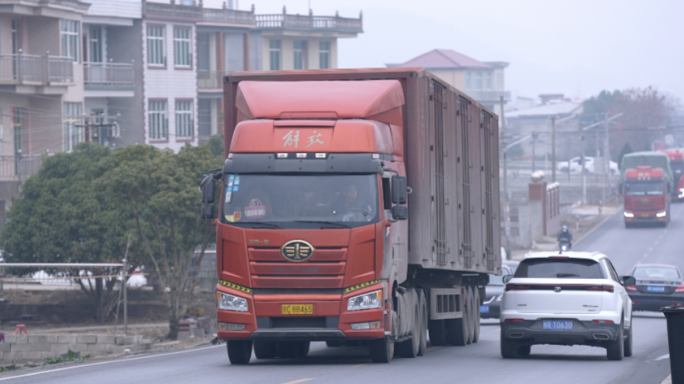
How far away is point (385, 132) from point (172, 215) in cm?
1730

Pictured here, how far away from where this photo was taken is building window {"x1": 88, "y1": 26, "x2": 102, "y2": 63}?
163 feet

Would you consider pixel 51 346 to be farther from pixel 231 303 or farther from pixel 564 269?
pixel 564 269

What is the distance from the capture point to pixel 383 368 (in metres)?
14.1

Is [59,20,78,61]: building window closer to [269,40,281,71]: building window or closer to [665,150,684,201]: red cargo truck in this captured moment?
→ [269,40,281,71]: building window

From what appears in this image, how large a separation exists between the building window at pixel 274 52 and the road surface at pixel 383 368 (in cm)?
4841

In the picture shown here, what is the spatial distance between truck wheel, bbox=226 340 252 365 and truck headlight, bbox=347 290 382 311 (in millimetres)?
1922

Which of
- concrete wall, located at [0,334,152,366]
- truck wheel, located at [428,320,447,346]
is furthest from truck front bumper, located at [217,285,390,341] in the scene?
concrete wall, located at [0,334,152,366]

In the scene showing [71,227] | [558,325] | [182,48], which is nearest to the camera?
[558,325]

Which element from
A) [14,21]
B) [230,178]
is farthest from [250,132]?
[14,21]

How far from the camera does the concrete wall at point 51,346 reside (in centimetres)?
2543

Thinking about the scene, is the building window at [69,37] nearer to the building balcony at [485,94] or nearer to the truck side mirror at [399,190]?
the truck side mirror at [399,190]

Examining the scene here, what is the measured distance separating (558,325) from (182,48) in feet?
136

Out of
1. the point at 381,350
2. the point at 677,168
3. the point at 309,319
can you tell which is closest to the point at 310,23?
the point at 677,168

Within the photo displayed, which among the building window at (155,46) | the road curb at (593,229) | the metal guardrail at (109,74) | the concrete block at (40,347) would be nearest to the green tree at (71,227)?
the concrete block at (40,347)
